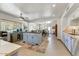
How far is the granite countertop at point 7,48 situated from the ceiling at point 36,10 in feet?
1.59

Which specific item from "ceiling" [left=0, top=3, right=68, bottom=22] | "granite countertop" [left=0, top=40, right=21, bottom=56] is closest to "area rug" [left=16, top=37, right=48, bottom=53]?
"granite countertop" [left=0, top=40, right=21, bottom=56]

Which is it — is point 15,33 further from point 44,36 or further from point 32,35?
point 44,36

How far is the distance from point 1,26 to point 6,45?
1.02 feet

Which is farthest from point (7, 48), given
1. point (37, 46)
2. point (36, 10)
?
point (36, 10)

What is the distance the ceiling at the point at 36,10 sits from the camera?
5.14 feet

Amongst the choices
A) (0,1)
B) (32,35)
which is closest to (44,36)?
(32,35)

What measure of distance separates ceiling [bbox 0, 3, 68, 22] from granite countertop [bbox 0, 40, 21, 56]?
0.49m

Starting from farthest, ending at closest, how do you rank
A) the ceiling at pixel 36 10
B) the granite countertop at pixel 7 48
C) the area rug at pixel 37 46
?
the area rug at pixel 37 46 < the ceiling at pixel 36 10 < the granite countertop at pixel 7 48

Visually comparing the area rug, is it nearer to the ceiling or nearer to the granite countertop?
the granite countertop

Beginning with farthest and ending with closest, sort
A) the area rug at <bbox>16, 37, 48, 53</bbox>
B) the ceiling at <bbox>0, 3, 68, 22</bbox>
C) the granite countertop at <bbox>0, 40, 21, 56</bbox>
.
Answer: the area rug at <bbox>16, 37, 48, 53</bbox> < the ceiling at <bbox>0, 3, 68, 22</bbox> < the granite countertop at <bbox>0, 40, 21, 56</bbox>

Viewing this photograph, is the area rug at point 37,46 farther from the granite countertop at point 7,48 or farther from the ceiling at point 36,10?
the ceiling at point 36,10

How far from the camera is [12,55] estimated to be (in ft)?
4.74

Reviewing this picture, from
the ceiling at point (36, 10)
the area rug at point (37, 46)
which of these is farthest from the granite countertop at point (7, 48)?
the ceiling at point (36, 10)

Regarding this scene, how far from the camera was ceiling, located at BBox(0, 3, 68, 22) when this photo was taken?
157 centimetres
